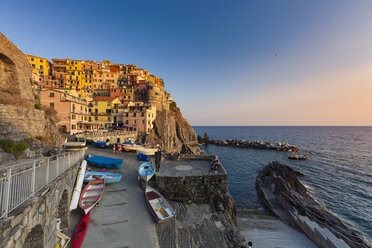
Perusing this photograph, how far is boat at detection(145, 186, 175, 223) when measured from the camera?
381 inches

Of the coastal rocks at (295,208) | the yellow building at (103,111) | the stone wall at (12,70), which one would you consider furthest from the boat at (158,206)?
the yellow building at (103,111)

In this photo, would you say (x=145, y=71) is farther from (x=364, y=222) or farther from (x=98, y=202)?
(x=364, y=222)

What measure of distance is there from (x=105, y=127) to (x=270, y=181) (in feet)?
146

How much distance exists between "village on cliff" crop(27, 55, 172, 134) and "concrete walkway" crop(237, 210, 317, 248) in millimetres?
37920

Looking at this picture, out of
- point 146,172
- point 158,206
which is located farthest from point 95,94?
point 158,206

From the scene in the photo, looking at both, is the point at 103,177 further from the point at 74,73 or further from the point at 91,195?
the point at 74,73

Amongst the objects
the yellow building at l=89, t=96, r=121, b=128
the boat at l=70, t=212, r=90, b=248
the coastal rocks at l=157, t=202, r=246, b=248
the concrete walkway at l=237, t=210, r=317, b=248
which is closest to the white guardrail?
the boat at l=70, t=212, r=90, b=248

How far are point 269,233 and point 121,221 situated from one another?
13575mm

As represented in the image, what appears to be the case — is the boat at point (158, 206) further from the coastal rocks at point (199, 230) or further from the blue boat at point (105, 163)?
the blue boat at point (105, 163)

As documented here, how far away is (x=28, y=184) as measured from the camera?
4.77 m

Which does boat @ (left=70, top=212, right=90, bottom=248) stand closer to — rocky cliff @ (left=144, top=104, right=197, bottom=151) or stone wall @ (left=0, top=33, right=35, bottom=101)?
stone wall @ (left=0, top=33, right=35, bottom=101)

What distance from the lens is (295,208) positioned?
16375 millimetres

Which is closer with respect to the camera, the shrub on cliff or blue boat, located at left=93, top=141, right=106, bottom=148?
the shrub on cliff

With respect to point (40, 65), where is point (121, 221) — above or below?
below
